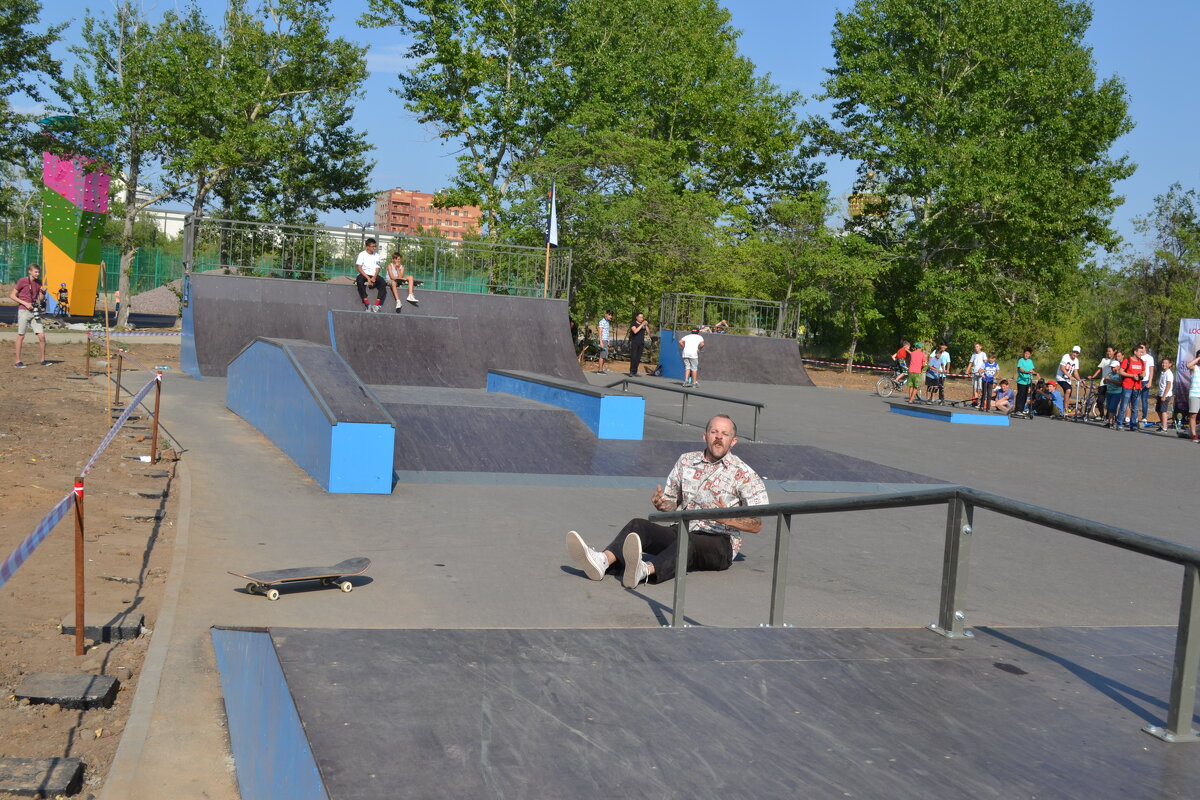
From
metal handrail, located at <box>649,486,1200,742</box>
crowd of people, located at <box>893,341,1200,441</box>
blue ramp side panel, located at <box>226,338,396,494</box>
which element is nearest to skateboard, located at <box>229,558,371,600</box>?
metal handrail, located at <box>649,486,1200,742</box>

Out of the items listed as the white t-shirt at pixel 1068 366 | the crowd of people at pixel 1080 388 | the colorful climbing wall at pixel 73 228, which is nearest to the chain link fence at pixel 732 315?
the crowd of people at pixel 1080 388

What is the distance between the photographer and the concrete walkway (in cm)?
486

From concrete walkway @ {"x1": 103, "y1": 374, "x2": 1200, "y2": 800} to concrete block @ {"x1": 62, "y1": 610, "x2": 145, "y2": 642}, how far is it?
0.14 m

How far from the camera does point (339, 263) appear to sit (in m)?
26.5

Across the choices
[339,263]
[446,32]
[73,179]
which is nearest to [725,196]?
[446,32]

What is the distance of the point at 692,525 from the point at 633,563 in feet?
2.04

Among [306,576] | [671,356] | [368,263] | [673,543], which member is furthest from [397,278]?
[306,576]

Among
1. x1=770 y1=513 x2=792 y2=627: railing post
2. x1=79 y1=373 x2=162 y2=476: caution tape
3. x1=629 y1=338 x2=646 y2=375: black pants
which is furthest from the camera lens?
x1=629 y1=338 x2=646 y2=375: black pants

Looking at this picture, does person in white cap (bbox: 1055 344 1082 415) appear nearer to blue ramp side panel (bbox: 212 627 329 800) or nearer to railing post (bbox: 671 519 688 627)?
railing post (bbox: 671 519 688 627)

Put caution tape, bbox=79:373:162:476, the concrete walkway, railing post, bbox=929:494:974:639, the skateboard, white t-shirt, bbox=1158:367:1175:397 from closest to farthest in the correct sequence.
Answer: railing post, bbox=929:494:974:639 → the concrete walkway → the skateboard → caution tape, bbox=79:373:162:476 → white t-shirt, bbox=1158:367:1175:397

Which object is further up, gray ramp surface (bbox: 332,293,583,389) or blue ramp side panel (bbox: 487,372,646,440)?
gray ramp surface (bbox: 332,293,583,389)

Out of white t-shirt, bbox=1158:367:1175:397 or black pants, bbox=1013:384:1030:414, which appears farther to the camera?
black pants, bbox=1013:384:1030:414

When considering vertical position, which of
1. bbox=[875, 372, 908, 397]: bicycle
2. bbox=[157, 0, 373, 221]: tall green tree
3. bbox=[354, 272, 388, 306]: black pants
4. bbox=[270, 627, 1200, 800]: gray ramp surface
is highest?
bbox=[157, 0, 373, 221]: tall green tree

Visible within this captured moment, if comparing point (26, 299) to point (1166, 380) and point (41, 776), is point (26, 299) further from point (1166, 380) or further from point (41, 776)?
point (1166, 380)
